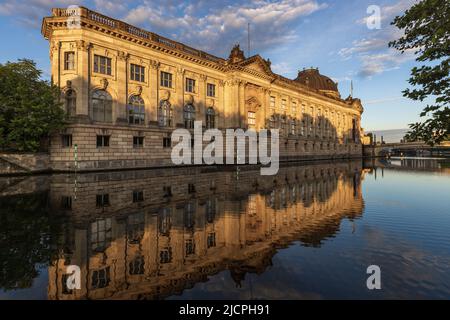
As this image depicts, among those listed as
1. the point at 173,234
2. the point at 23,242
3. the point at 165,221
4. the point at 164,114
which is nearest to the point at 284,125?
the point at 164,114

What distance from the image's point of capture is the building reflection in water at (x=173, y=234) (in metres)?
5.26

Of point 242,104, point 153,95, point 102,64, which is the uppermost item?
point 102,64

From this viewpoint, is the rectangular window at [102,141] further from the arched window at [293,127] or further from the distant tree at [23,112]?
the arched window at [293,127]

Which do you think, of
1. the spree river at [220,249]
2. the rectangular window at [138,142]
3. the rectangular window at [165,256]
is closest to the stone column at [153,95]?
the rectangular window at [138,142]

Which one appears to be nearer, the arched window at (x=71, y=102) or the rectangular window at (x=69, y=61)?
the arched window at (x=71, y=102)

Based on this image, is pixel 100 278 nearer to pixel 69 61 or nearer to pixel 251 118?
pixel 69 61

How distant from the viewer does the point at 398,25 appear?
8.09m

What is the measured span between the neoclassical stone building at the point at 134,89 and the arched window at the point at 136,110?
13 cm

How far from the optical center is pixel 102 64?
31.4 metres

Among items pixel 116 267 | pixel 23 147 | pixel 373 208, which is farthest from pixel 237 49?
pixel 116 267

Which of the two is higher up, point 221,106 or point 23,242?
point 221,106

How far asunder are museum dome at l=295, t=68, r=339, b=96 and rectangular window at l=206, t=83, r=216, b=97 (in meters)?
54.0

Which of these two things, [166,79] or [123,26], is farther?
[166,79]

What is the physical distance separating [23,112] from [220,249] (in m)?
28.0
